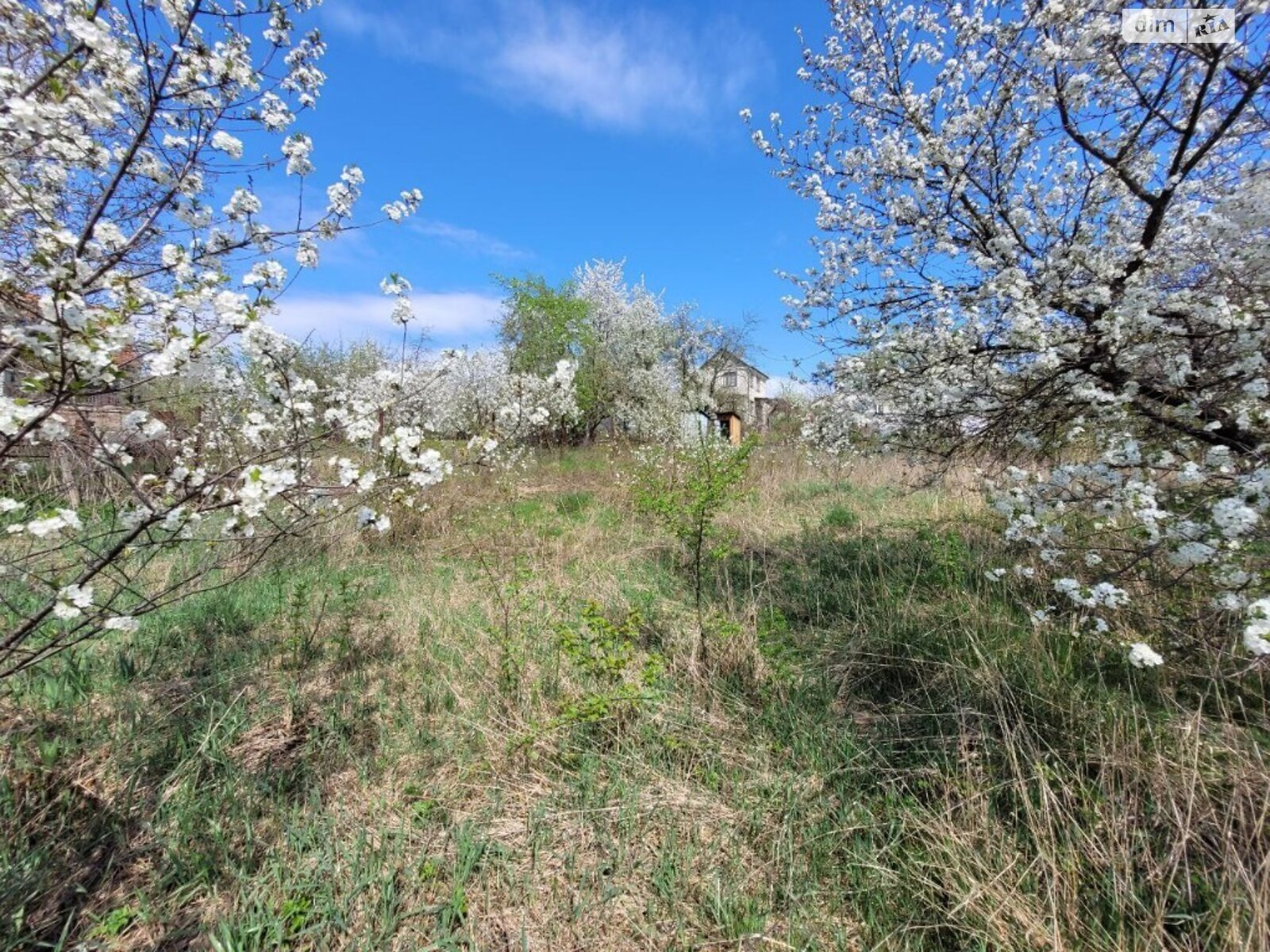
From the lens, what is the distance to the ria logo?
2.44 meters

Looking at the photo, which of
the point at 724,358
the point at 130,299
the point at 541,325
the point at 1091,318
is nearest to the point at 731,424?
the point at 724,358

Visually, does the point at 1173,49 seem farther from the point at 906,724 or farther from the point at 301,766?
the point at 301,766

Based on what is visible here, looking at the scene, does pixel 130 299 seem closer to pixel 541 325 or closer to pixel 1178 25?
pixel 1178 25

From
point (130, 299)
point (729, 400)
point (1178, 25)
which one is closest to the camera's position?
point (130, 299)

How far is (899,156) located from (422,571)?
5.43m

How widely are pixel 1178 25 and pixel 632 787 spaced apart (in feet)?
15.1

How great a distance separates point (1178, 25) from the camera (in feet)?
8.59

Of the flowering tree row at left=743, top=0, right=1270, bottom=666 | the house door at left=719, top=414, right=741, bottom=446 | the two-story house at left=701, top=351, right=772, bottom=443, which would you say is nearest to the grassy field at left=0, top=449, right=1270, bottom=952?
the flowering tree row at left=743, top=0, right=1270, bottom=666

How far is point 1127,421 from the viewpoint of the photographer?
9.37 ft

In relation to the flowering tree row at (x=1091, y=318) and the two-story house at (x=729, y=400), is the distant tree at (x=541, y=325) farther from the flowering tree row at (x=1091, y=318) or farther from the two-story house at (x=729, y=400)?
the flowering tree row at (x=1091, y=318)

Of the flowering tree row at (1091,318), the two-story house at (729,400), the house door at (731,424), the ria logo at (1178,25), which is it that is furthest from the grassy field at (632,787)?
the two-story house at (729,400)

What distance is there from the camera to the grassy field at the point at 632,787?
164 centimetres

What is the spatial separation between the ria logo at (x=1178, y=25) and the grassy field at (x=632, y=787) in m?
3.03

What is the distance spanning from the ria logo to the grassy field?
3.03 metres
